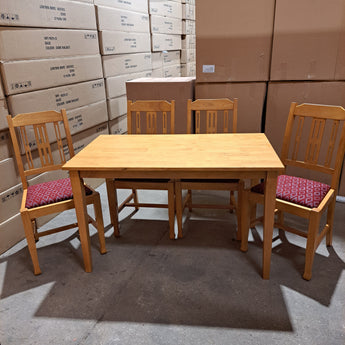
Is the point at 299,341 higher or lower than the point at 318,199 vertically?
lower

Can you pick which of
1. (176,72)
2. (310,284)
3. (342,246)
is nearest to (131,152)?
(310,284)

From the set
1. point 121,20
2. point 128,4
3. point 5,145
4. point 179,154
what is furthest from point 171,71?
point 179,154

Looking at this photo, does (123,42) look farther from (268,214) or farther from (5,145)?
(268,214)

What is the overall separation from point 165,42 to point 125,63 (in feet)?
3.91

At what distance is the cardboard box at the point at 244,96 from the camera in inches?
105

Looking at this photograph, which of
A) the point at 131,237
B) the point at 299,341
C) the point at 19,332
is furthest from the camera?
the point at 131,237

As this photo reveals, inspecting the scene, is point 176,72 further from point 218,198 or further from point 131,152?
point 131,152

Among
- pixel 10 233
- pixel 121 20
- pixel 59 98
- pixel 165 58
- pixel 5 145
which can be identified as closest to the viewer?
pixel 5 145

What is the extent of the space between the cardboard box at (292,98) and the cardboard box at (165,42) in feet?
6.59

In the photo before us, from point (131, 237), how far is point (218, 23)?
71.1 inches

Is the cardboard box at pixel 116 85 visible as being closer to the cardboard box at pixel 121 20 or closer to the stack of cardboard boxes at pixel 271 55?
the cardboard box at pixel 121 20

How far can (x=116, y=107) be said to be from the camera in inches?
132

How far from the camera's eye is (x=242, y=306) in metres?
1.64

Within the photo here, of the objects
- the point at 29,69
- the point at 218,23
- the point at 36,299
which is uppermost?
the point at 218,23
